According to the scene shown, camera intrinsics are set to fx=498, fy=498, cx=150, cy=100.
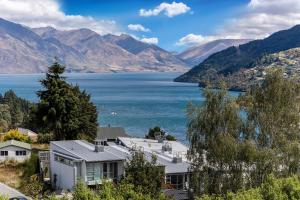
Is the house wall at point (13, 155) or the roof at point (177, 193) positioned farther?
the house wall at point (13, 155)

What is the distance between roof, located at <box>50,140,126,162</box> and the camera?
142ft

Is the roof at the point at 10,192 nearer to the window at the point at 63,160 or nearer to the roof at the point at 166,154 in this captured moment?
the window at the point at 63,160

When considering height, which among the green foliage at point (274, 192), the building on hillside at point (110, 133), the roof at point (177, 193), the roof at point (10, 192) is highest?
the green foliage at point (274, 192)

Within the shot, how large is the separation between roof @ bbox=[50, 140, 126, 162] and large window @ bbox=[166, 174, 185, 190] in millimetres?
4489

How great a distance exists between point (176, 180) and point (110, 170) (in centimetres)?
604

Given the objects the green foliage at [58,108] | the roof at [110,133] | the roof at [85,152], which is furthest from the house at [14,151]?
the roof at [110,133]

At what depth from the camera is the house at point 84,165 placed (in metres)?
42.8

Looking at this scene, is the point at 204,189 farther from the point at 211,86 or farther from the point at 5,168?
the point at 5,168

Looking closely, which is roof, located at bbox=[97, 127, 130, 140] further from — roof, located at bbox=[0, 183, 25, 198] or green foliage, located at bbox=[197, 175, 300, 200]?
green foliage, located at bbox=[197, 175, 300, 200]

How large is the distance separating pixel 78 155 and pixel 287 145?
18.4 meters

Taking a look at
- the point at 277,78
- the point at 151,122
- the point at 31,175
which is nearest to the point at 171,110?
the point at 151,122

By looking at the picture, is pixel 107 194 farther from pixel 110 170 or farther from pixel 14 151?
pixel 14 151

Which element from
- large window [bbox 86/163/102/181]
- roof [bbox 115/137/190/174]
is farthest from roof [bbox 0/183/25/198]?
roof [bbox 115/137/190/174]

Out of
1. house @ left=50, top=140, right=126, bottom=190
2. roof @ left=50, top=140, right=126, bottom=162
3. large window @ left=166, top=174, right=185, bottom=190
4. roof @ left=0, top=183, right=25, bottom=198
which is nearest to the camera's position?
roof @ left=0, top=183, right=25, bottom=198
